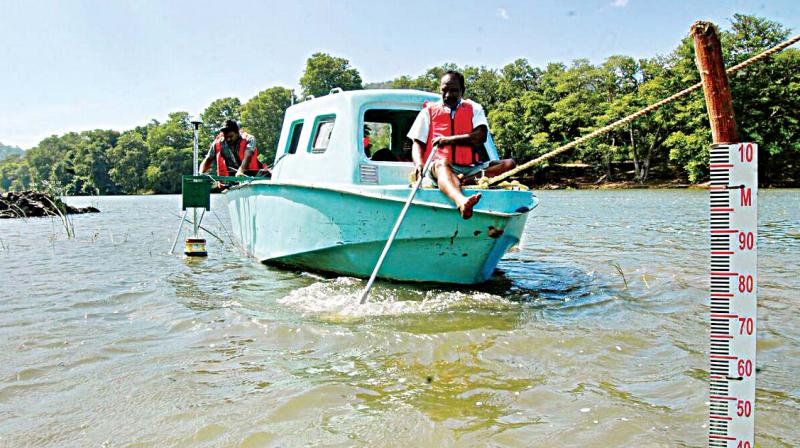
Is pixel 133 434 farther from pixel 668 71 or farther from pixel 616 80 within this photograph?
pixel 616 80

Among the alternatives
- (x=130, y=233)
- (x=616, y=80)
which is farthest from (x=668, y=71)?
(x=130, y=233)

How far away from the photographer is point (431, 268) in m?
6.45

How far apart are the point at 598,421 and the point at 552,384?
58 cm

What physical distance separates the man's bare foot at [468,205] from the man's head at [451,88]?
132cm

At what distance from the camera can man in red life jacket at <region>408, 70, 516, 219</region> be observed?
6.23m

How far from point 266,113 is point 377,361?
3806 inches

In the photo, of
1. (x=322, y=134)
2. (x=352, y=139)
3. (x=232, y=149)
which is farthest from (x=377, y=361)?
(x=232, y=149)

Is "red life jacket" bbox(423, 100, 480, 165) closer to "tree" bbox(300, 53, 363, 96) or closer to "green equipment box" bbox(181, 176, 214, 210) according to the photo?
"green equipment box" bbox(181, 176, 214, 210)

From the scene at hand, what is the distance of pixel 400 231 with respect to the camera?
6.28m

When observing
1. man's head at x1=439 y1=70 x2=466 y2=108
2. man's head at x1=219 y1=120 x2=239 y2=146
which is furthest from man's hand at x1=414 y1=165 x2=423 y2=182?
man's head at x1=219 y1=120 x2=239 y2=146

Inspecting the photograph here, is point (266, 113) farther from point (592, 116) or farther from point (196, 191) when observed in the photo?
point (196, 191)

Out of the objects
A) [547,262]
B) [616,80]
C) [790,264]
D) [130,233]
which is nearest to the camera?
[790,264]

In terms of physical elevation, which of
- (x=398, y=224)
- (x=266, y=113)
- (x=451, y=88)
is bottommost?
(x=398, y=224)

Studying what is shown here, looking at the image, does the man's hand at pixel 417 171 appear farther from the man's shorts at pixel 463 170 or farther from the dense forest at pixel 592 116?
the dense forest at pixel 592 116
